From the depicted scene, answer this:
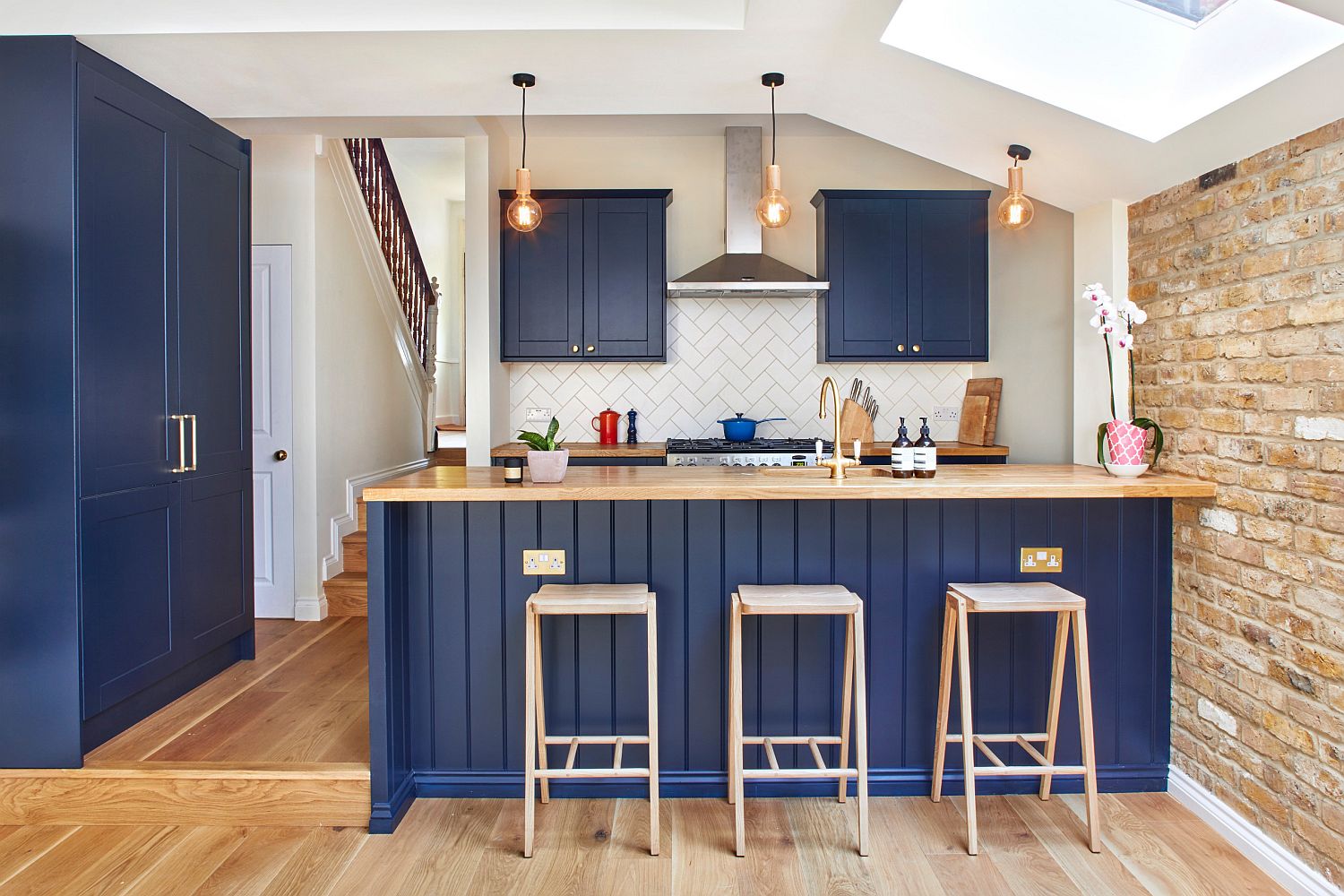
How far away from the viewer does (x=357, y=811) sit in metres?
2.59

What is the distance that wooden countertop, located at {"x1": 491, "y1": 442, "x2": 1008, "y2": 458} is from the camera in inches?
173

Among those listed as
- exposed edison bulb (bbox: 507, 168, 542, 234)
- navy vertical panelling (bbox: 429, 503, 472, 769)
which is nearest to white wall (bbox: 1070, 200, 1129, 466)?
exposed edison bulb (bbox: 507, 168, 542, 234)

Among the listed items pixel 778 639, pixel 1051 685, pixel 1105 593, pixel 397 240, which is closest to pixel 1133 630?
pixel 1105 593

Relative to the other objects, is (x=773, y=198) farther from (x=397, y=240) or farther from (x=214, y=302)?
(x=397, y=240)

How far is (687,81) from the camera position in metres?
3.05

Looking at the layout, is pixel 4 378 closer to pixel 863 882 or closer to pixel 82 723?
pixel 82 723

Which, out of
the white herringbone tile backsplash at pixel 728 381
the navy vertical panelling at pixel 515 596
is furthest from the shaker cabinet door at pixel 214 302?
the white herringbone tile backsplash at pixel 728 381

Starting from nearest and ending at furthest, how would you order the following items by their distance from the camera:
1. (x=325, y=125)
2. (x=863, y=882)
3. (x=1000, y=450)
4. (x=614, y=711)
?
(x=863, y=882), (x=614, y=711), (x=325, y=125), (x=1000, y=450)

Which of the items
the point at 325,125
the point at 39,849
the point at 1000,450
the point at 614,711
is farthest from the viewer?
the point at 1000,450

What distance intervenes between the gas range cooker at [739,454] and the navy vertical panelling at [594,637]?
170 cm

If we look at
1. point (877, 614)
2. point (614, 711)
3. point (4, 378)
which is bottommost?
point (614, 711)

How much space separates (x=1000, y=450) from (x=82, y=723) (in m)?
4.14

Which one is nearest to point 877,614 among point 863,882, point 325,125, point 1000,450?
point 863,882

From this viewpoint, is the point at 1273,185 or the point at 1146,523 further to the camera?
the point at 1146,523
